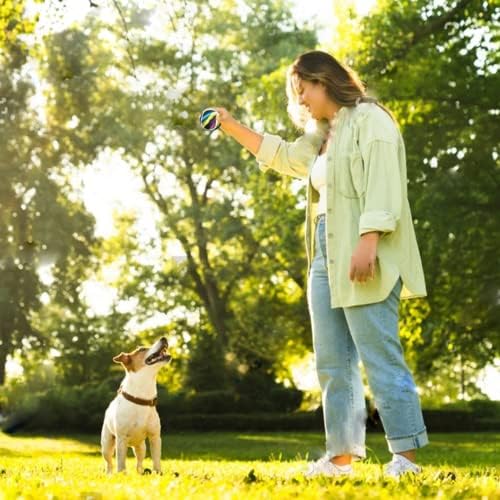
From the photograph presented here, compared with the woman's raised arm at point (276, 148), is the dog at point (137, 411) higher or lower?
lower

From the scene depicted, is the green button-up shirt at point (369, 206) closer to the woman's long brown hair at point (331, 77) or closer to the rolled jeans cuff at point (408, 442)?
the woman's long brown hair at point (331, 77)

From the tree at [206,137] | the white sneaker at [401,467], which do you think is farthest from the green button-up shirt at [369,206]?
the tree at [206,137]

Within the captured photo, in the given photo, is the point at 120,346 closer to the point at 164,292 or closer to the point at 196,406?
the point at 164,292

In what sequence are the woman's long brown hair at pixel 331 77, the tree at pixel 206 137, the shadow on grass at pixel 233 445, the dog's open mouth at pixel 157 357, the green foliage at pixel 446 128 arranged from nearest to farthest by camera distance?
the woman's long brown hair at pixel 331 77 → the dog's open mouth at pixel 157 357 → the shadow on grass at pixel 233 445 → the green foliage at pixel 446 128 → the tree at pixel 206 137

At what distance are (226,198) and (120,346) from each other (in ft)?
21.3

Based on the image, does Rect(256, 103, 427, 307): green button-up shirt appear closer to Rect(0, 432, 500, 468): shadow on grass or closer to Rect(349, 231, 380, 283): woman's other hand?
Rect(349, 231, 380, 283): woman's other hand

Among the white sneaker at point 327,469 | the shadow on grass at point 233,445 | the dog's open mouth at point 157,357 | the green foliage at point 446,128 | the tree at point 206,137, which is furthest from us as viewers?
the tree at point 206,137

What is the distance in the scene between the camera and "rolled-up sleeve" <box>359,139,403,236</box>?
15.5 ft

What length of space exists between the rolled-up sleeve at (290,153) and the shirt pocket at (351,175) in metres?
0.51

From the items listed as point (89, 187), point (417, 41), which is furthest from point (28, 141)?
point (417, 41)

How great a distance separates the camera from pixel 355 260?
4.75 metres

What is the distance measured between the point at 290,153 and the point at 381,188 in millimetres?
888

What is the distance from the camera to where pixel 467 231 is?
20.8m

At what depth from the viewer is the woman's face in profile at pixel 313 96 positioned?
5176mm
